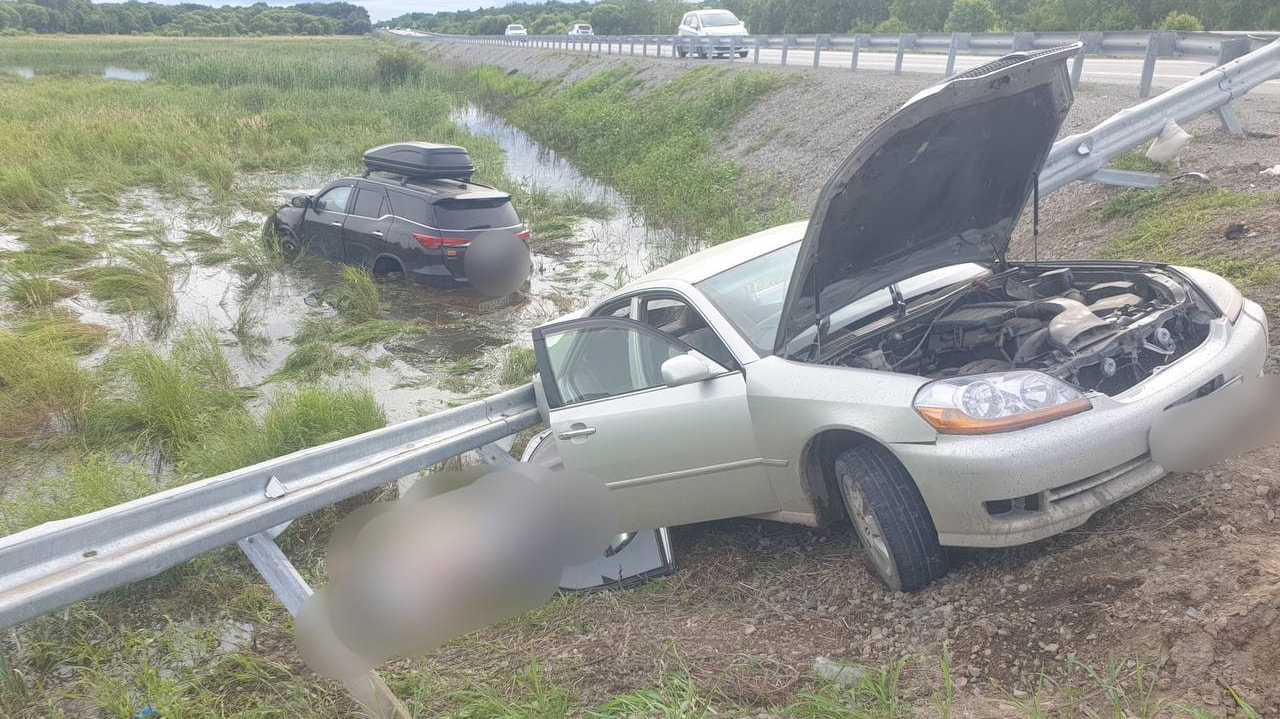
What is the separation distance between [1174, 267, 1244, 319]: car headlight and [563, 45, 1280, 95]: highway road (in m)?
8.91

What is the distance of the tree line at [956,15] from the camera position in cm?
2783

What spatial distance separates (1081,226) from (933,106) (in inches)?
232

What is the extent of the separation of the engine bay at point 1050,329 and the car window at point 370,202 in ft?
29.1

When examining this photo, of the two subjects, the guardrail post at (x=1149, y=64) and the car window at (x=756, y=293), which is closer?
the car window at (x=756, y=293)

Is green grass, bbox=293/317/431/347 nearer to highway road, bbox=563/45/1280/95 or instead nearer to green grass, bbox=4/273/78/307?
green grass, bbox=4/273/78/307

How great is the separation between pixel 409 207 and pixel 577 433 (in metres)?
7.64

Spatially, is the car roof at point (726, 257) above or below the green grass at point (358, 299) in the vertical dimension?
above

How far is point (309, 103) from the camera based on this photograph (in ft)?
104

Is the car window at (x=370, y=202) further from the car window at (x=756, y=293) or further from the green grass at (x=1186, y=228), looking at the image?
the green grass at (x=1186, y=228)

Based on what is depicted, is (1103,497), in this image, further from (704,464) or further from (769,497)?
(704,464)

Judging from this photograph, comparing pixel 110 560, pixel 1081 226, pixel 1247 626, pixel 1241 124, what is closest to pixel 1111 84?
pixel 1241 124

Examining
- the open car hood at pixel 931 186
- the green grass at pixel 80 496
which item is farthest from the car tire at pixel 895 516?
the green grass at pixel 80 496

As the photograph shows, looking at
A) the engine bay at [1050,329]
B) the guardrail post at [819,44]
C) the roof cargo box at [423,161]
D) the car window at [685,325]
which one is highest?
the guardrail post at [819,44]

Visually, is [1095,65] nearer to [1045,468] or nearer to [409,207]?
[409,207]
